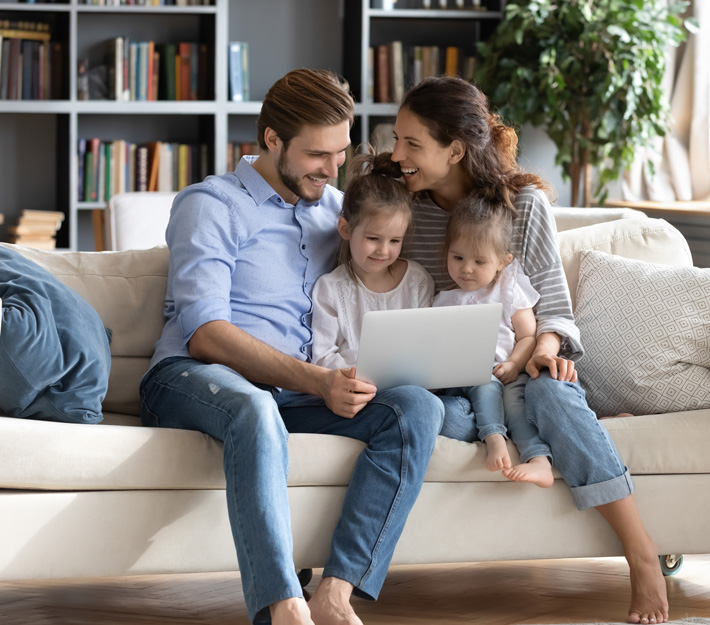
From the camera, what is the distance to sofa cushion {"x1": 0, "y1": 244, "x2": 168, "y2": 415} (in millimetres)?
2279

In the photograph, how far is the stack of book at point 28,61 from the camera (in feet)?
14.5

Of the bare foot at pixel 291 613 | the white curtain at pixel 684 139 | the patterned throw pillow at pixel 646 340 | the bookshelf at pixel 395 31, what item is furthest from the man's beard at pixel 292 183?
the white curtain at pixel 684 139

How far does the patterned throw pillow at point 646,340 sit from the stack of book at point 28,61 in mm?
3005

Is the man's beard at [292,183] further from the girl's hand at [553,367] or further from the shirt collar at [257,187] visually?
the girl's hand at [553,367]

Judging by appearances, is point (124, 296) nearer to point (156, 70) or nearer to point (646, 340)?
point (646, 340)

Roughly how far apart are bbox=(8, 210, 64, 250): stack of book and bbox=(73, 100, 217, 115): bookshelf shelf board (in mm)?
478

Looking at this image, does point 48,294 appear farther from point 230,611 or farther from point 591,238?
point 591,238

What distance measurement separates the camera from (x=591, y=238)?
8.44 feet

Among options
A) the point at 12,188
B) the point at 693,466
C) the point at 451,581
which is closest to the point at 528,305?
the point at 693,466

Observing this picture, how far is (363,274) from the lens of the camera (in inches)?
85.7

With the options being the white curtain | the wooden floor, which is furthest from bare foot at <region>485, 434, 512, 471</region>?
the white curtain

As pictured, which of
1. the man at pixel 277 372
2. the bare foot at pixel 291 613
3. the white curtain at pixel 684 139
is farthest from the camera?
the white curtain at pixel 684 139

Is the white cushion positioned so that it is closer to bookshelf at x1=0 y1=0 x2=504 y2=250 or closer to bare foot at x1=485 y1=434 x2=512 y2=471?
bare foot at x1=485 y1=434 x2=512 y2=471

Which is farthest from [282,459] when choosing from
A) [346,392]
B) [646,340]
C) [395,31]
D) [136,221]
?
[395,31]
